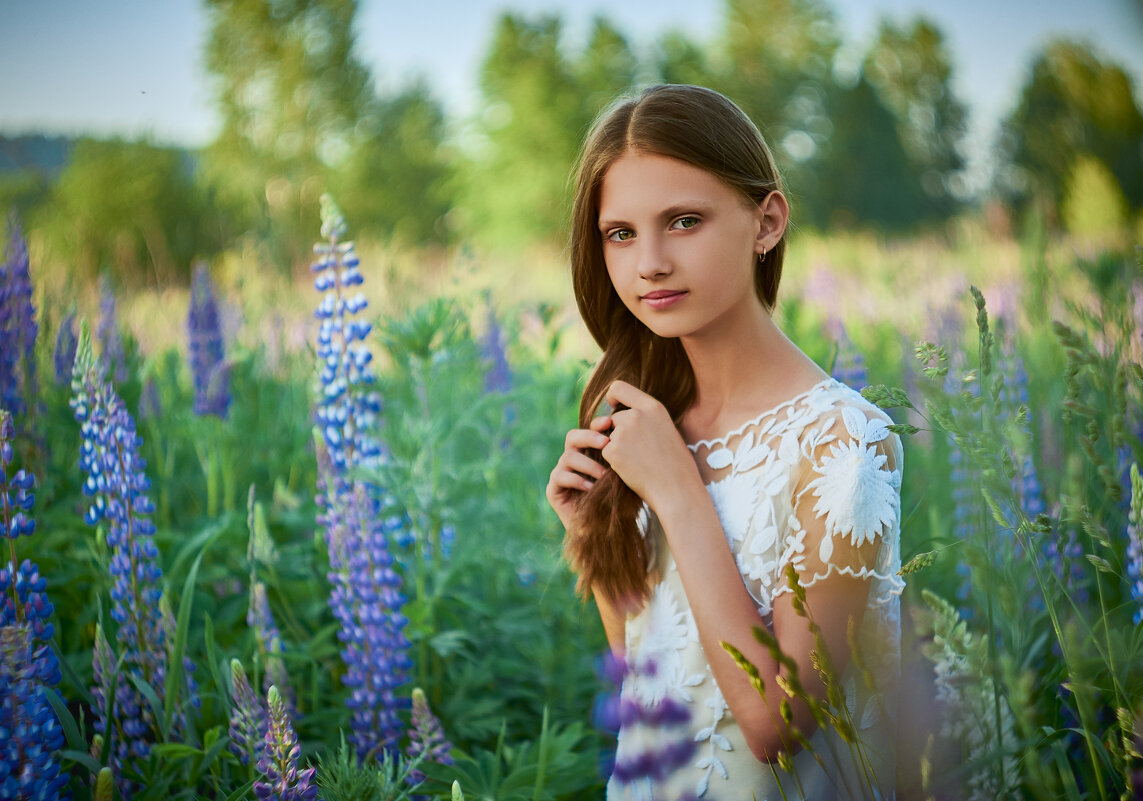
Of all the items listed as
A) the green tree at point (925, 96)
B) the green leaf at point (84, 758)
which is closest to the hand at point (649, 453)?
the green leaf at point (84, 758)

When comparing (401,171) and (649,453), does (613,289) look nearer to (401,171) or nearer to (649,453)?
(649,453)

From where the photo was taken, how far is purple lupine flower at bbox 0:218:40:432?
2410mm

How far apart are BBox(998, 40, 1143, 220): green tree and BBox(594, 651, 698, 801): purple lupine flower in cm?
2357

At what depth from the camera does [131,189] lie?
18.5 metres

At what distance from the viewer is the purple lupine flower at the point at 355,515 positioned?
70.8 inches

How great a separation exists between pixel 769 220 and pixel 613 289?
1.26 feet

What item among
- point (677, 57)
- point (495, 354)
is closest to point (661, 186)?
point (495, 354)

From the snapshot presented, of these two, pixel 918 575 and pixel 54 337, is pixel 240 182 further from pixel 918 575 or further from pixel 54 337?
pixel 918 575

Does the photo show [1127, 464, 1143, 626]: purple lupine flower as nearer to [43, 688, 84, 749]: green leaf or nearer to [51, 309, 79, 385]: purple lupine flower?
[43, 688, 84, 749]: green leaf

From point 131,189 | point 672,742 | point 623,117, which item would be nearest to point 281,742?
point 672,742

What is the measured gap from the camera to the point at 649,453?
1455 millimetres

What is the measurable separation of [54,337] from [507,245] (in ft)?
94.7

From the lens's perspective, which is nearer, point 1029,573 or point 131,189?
point 1029,573

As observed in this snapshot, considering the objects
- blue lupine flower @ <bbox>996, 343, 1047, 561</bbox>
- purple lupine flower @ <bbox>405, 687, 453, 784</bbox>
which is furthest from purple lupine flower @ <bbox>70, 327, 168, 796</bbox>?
blue lupine flower @ <bbox>996, 343, 1047, 561</bbox>
